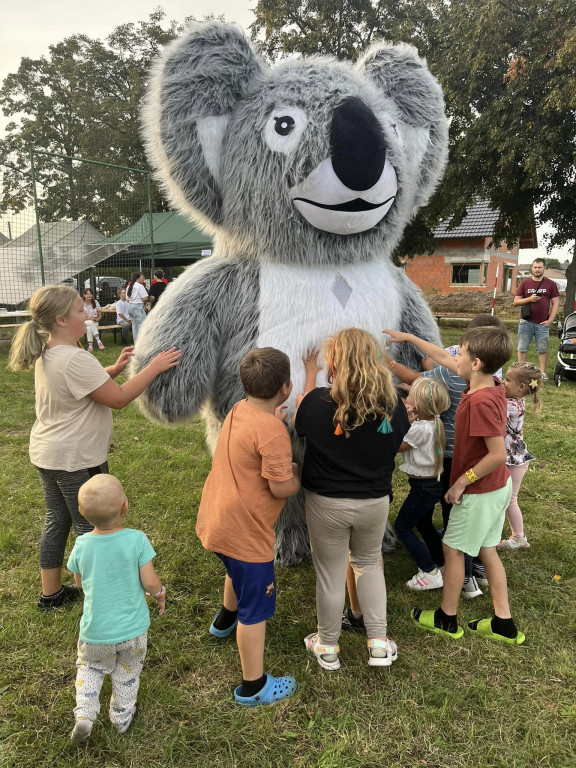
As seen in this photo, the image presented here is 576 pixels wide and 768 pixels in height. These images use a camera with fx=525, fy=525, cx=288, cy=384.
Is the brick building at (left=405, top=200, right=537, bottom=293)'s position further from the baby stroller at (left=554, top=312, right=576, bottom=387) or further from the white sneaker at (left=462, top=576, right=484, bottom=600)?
the white sneaker at (left=462, top=576, right=484, bottom=600)

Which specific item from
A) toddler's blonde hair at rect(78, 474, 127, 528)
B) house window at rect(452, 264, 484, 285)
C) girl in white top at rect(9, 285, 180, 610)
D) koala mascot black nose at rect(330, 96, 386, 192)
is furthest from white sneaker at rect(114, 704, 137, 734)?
house window at rect(452, 264, 484, 285)

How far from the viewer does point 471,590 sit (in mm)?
2502

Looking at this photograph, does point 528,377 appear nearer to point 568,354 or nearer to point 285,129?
point 285,129

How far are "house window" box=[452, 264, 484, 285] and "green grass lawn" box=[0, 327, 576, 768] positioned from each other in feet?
67.7

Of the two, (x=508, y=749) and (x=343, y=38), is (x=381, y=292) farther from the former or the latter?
(x=343, y=38)

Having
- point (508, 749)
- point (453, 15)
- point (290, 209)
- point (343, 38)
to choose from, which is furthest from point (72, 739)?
point (343, 38)

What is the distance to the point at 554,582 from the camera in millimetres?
2605

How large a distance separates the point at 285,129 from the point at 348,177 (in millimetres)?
337

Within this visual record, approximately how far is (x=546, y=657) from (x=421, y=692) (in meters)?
0.57

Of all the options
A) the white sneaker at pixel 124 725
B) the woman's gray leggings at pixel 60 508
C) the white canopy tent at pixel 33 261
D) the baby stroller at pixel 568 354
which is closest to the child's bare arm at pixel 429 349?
the woman's gray leggings at pixel 60 508

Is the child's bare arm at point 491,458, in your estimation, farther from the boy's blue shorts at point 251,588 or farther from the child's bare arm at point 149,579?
the child's bare arm at point 149,579

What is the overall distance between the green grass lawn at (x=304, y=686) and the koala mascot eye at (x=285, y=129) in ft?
6.53

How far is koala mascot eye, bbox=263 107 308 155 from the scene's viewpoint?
83.7 inches

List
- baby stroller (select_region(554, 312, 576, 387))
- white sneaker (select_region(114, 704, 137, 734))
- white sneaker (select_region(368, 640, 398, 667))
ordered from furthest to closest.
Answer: baby stroller (select_region(554, 312, 576, 387)), white sneaker (select_region(368, 640, 398, 667)), white sneaker (select_region(114, 704, 137, 734))
